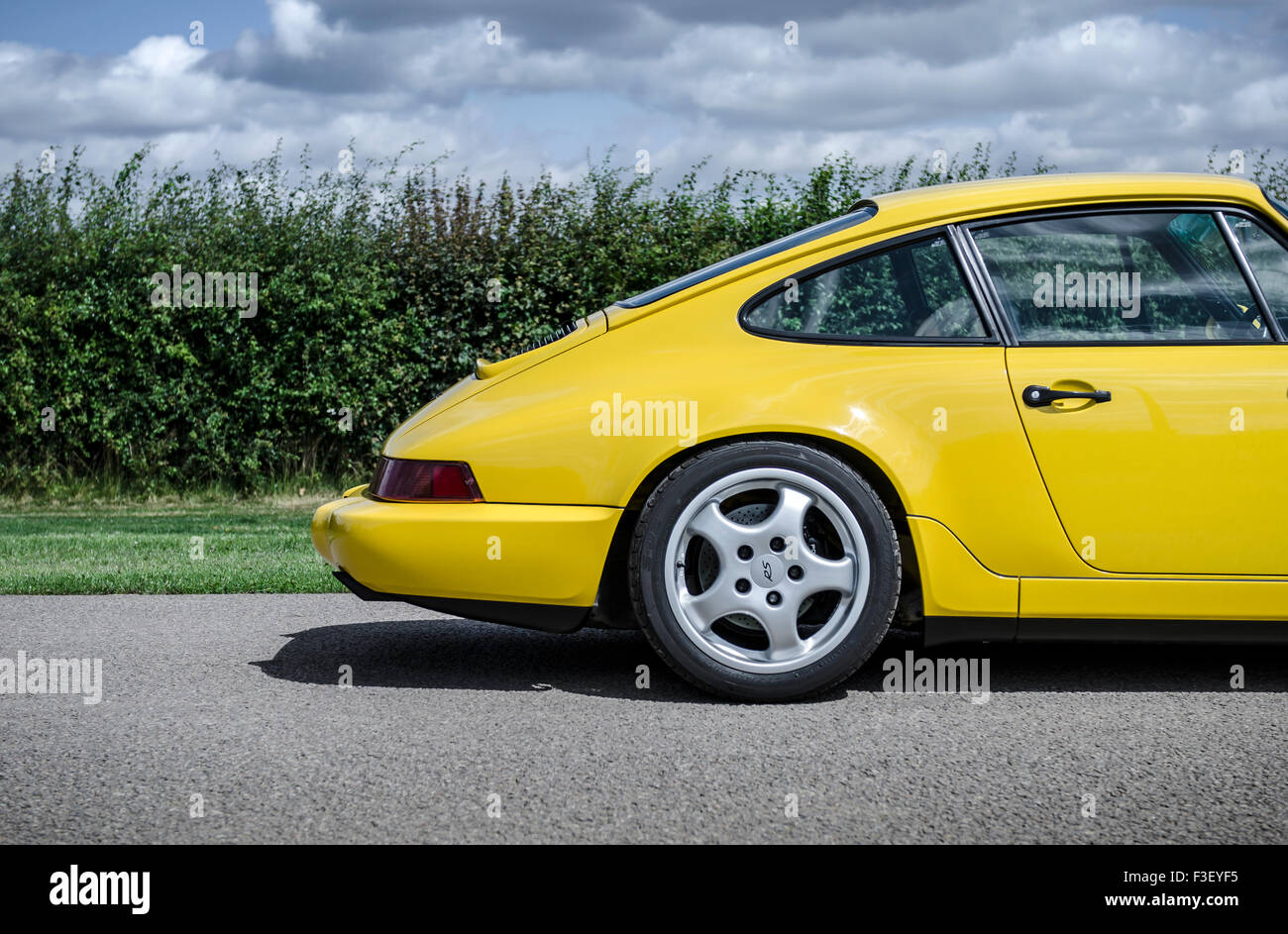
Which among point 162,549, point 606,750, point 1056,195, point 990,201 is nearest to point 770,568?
point 606,750

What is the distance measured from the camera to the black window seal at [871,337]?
4125 mm

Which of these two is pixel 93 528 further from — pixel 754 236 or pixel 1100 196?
pixel 1100 196

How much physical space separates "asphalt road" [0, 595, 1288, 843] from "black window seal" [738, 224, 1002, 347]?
44.4 inches

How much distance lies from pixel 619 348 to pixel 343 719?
141 centimetres

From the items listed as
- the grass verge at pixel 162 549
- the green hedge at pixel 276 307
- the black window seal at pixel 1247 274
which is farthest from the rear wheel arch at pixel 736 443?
the green hedge at pixel 276 307

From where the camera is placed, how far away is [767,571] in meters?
3.99

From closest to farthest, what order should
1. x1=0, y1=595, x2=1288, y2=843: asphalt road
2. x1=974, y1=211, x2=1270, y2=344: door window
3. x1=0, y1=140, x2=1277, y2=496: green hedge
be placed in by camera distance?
x1=0, y1=595, x2=1288, y2=843: asphalt road → x1=974, y1=211, x2=1270, y2=344: door window → x1=0, y1=140, x2=1277, y2=496: green hedge

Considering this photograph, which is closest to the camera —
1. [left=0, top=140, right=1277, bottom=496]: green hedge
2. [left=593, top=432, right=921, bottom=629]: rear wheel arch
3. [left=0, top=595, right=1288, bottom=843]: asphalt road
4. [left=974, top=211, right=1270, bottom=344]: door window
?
[left=0, top=595, right=1288, bottom=843]: asphalt road

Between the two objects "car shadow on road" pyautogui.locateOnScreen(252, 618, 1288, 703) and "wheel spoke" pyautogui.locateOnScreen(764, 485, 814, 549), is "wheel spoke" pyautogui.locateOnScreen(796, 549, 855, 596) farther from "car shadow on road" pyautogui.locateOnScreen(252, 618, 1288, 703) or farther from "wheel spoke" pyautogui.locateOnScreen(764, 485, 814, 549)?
"car shadow on road" pyautogui.locateOnScreen(252, 618, 1288, 703)

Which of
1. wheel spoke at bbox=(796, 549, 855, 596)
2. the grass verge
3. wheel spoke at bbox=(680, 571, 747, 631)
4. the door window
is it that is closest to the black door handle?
the door window

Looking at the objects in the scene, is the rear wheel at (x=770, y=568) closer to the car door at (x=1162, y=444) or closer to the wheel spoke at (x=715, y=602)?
the wheel spoke at (x=715, y=602)

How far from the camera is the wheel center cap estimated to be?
399 centimetres

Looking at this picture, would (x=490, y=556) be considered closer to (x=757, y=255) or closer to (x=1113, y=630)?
(x=757, y=255)
